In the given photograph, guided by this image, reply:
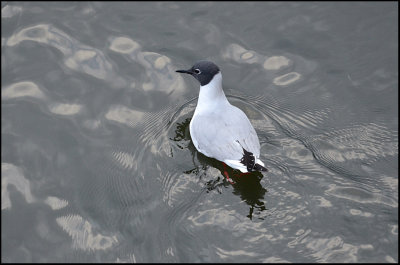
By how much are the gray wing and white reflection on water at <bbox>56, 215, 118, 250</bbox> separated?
5.94 feet

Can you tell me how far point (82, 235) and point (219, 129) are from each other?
7.53ft

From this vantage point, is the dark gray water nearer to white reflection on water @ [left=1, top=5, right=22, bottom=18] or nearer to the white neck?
white reflection on water @ [left=1, top=5, right=22, bottom=18]

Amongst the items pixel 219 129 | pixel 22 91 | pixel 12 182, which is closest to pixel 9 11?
pixel 22 91

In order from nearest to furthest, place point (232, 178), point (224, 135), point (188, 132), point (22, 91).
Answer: point (224, 135), point (232, 178), point (188, 132), point (22, 91)

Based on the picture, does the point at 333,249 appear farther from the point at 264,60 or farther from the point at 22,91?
the point at 22,91

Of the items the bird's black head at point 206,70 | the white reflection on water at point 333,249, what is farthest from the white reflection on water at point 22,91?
the white reflection on water at point 333,249

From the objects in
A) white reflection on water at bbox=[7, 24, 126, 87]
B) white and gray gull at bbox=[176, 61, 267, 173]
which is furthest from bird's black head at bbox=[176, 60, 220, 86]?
white reflection on water at bbox=[7, 24, 126, 87]

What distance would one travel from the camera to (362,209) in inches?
247

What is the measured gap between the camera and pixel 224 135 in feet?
23.2

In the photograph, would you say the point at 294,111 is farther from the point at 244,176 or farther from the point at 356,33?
the point at 356,33

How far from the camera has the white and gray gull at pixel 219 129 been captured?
680 cm

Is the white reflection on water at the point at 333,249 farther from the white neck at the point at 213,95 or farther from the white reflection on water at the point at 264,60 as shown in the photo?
the white reflection on water at the point at 264,60

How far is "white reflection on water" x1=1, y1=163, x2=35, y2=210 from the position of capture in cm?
690

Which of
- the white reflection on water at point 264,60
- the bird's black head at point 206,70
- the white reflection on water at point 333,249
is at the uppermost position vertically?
the bird's black head at point 206,70
